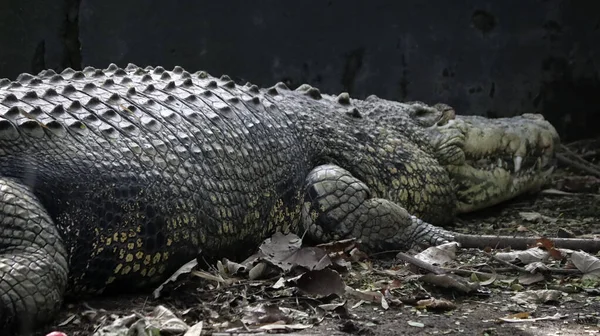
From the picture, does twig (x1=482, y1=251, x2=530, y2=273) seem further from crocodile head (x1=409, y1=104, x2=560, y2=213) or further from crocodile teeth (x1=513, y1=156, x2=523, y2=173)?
crocodile teeth (x1=513, y1=156, x2=523, y2=173)

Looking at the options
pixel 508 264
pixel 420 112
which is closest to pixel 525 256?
pixel 508 264

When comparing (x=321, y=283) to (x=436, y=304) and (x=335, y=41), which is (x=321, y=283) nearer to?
(x=436, y=304)

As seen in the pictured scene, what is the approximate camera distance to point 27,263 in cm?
281

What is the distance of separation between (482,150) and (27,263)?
3.29 meters

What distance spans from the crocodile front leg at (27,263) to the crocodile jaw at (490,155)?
2.93 metres

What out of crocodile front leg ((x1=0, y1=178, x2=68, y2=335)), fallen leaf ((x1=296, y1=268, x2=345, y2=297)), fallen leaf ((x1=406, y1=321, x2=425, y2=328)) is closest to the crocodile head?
fallen leaf ((x1=296, y1=268, x2=345, y2=297))

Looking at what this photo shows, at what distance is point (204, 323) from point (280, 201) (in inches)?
54.8

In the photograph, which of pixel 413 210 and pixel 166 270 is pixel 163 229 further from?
pixel 413 210

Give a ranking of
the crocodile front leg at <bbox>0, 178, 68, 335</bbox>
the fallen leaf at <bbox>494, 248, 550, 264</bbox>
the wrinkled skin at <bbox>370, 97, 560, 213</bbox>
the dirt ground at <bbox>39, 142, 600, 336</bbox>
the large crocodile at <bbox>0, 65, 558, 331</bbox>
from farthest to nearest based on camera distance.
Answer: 1. the wrinkled skin at <bbox>370, 97, 560, 213</bbox>
2. the fallen leaf at <bbox>494, 248, 550, 264</bbox>
3. the large crocodile at <bbox>0, 65, 558, 331</bbox>
4. the dirt ground at <bbox>39, 142, 600, 336</bbox>
5. the crocodile front leg at <bbox>0, 178, 68, 335</bbox>

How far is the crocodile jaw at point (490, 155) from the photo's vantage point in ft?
17.3

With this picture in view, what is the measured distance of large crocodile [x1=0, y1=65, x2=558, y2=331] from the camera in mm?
3018

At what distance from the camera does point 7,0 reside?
662 cm

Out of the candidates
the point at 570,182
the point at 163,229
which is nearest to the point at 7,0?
the point at 163,229

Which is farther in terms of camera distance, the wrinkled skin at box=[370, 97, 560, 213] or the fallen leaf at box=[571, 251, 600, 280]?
the wrinkled skin at box=[370, 97, 560, 213]
